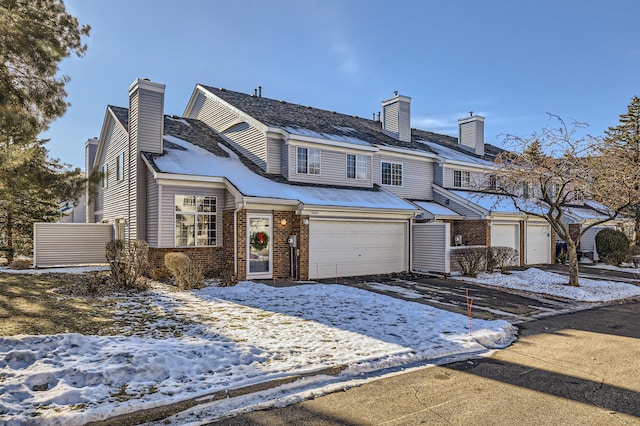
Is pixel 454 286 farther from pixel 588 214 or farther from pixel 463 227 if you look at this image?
pixel 588 214

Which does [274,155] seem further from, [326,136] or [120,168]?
[120,168]

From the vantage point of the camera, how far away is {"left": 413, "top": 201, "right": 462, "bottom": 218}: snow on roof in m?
20.2

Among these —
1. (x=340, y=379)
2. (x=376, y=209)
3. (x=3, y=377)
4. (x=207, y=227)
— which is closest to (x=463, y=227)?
A: (x=376, y=209)

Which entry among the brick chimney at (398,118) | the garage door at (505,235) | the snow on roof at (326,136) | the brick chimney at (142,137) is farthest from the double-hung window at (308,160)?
the garage door at (505,235)

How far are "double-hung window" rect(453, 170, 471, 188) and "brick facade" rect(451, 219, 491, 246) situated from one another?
3226 millimetres

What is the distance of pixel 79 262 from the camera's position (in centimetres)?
1895

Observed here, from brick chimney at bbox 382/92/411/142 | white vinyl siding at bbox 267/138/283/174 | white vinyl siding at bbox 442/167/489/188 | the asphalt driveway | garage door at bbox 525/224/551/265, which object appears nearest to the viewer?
the asphalt driveway

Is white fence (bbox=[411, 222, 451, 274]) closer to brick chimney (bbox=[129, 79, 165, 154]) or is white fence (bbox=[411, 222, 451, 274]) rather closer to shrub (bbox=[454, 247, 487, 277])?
shrub (bbox=[454, 247, 487, 277])

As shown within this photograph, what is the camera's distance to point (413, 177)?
22.1m

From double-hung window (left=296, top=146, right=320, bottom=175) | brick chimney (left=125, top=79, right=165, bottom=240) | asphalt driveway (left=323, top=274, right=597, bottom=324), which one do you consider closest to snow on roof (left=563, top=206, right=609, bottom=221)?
asphalt driveway (left=323, top=274, right=597, bottom=324)

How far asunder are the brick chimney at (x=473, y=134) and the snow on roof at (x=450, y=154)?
5.74ft

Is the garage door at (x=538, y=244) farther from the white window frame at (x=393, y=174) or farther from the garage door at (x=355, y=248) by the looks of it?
the garage door at (x=355, y=248)

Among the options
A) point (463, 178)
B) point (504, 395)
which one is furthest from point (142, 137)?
point (463, 178)

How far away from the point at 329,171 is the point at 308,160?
112 cm
